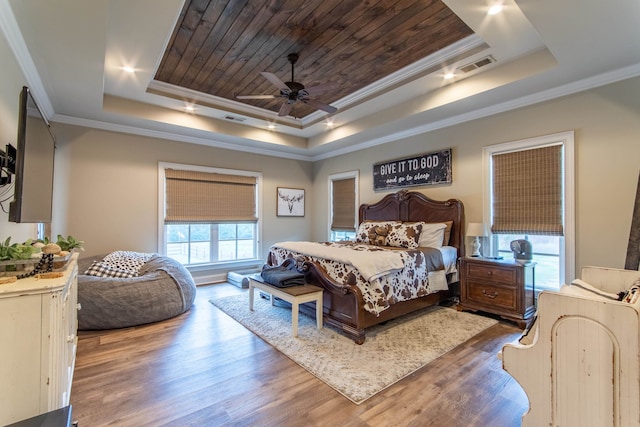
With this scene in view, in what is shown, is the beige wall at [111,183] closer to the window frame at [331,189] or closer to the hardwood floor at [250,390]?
the hardwood floor at [250,390]

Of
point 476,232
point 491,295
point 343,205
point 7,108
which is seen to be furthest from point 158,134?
point 491,295

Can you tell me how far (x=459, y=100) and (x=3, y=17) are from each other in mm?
4171

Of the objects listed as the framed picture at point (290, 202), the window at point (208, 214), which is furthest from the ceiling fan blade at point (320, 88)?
the framed picture at point (290, 202)

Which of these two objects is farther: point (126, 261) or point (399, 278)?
point (126, 261)

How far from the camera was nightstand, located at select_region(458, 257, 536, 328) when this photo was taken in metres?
3.21

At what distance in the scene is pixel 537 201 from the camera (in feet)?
11.3

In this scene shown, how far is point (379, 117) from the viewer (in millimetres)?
4555

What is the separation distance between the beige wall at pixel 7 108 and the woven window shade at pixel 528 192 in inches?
Answer: 192

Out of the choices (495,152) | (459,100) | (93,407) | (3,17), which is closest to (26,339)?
(93,407)

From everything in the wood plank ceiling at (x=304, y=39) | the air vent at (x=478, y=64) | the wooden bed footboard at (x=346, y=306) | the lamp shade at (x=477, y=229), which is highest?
the wood plank ceiling at (x=304, y=39)

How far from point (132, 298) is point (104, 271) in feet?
2.29

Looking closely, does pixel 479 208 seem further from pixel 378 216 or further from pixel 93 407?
pixel 93 407

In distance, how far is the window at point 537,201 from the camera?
3244 mm

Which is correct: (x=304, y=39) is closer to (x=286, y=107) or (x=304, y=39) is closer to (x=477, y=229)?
(x=286, y=107)
